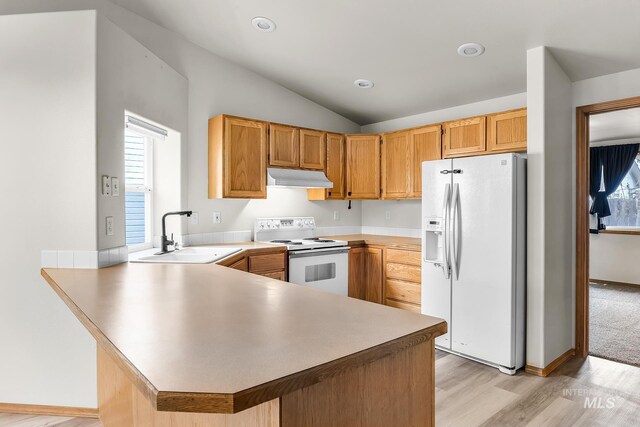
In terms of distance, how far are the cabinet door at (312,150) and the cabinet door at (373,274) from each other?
1.08 meters

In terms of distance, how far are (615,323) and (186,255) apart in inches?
172

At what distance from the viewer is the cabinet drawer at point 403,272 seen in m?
3.76

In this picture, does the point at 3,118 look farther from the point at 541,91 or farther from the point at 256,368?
the point at 541,91

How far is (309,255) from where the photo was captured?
12.4 ft

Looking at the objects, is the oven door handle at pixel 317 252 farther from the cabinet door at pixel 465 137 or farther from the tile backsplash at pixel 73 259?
the tile backsplash at pixel 73 259

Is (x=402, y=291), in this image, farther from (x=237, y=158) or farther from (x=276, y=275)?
(x=237, y=158)

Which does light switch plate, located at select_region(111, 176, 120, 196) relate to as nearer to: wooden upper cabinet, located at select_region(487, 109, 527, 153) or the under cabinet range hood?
the under cabinet range hood

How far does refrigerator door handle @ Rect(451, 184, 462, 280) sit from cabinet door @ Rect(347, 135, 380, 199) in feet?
4.61

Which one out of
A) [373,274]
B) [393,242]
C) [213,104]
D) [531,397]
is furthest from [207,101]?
[531,397]

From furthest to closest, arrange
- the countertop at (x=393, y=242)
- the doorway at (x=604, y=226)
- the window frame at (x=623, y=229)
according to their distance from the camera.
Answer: the window frame at (x=623, y=229)
the countertop at (x=393, y=242)
the doorway at (x=604, y=226)

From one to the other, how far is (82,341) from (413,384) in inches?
81.1

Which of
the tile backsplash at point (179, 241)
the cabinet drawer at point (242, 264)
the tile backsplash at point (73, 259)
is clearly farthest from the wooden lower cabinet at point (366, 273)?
the tile backsplash at point (73, 259)

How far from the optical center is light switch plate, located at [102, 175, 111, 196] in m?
2.31

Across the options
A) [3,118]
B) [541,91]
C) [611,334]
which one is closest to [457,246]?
[541,91]
